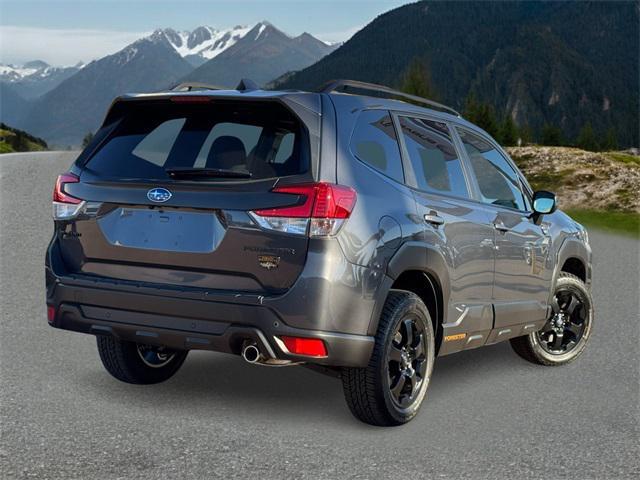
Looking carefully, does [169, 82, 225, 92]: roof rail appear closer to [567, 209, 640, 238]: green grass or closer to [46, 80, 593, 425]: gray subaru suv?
[46, 80, 593, 425]: gray subaru suv

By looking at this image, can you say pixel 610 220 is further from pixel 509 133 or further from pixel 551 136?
pixel 551 136

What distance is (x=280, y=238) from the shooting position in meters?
4.41

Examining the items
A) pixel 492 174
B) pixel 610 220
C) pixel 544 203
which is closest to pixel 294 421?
pixel 492 174

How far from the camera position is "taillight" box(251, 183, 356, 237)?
438 centimetres

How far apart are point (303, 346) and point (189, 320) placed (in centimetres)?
63

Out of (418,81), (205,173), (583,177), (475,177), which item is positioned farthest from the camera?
(418,81)

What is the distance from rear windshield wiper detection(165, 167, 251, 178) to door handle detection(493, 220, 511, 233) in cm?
215

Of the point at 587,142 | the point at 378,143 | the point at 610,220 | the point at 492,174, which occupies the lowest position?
the point at 587,142

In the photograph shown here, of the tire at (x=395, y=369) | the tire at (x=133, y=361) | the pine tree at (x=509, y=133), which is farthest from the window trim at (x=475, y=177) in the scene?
the pine tree at (x=509, y=133)

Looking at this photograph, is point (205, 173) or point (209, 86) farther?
point (209, 86)

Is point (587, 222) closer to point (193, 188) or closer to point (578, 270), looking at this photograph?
point (578, 270)

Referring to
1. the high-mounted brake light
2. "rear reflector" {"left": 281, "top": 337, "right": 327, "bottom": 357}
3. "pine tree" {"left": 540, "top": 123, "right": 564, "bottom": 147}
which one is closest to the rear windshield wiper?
the high-mounted brake light

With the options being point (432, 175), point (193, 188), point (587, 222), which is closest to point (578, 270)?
point (432, 175)

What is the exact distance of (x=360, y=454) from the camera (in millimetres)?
4461
